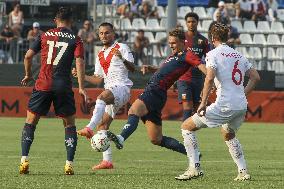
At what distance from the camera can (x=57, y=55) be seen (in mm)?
14422

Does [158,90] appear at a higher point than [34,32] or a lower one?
higher

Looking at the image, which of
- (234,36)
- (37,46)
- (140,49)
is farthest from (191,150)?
(234,36)

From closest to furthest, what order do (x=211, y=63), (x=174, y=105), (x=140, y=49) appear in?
(x=211, y=63) < (x=174, y=105) < (x=140, y=49)

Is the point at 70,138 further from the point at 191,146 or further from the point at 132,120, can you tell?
the point at 191,146

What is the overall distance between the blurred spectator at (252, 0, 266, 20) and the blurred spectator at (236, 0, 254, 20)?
0.17m

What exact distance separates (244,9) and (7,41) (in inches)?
369

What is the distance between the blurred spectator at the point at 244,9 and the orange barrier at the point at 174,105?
30.2ft

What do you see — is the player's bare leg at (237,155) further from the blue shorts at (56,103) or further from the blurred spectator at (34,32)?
the blurred spectator at (34,32)

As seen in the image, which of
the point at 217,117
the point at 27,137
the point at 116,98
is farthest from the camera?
the point at 116,98

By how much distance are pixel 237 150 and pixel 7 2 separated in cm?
2365

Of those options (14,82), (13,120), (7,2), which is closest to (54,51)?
(13,120)

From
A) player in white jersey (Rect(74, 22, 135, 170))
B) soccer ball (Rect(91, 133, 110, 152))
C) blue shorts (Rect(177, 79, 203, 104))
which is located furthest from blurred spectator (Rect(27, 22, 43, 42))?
soccer ball (Rect(91, 133, 110, 152))

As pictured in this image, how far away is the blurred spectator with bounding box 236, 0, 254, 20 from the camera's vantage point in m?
37.9

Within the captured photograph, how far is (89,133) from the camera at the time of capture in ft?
48.2
